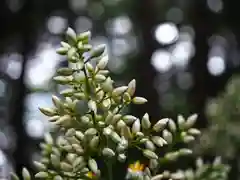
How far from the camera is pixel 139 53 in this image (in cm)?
504

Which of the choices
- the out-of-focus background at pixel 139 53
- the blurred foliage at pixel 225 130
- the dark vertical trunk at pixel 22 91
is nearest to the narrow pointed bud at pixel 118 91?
the blurred foliage at pixel 225 130

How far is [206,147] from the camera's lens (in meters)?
2.29

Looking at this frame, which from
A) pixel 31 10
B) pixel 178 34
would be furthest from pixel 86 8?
pixel 31 10

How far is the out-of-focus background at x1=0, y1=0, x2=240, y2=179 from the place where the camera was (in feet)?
14.0

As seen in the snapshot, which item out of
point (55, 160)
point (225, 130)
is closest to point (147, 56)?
point (225, 130)

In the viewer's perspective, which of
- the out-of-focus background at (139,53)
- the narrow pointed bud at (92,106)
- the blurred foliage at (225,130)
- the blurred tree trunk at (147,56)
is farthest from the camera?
the out-of-focus background at (139,53)

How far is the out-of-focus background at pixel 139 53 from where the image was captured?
425 cm

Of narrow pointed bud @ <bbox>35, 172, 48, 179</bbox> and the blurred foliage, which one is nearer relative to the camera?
narrow pointed bud @ <bbox>35, 172, 48, 179</bbox>

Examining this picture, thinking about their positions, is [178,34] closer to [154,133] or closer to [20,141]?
[20,141]

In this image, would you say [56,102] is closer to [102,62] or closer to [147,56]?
[102,62]

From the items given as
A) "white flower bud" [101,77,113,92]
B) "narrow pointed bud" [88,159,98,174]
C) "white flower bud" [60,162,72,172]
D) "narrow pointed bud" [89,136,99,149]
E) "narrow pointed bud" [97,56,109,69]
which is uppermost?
"narrow pointed bud" [97,56,109,69]

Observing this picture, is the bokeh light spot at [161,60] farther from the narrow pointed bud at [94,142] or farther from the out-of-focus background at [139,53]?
the narrow pointed bud at [94,142]

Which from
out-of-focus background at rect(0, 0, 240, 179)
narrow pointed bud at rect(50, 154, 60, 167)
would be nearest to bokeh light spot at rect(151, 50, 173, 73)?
out-of-focus background at rect(0, 0, 240, 179)

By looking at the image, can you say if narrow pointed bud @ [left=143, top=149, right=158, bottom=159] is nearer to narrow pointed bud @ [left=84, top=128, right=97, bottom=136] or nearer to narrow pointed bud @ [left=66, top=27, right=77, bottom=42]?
narrow pointed bud @ [left=84, top=128, right=97, bottom=136]
